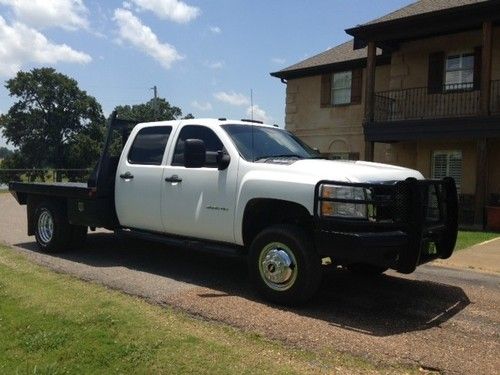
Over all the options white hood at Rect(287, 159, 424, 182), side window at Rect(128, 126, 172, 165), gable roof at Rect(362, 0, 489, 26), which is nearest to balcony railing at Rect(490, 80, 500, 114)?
gable roof at Rect(362, 0, 489, 26)

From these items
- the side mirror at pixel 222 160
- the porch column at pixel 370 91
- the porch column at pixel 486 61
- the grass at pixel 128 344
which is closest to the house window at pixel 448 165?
the porch column at pixel 370 91

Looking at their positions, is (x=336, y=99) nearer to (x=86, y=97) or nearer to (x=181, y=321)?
(x=181, y=321)

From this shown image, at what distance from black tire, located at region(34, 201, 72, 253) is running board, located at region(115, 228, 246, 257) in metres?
1.36

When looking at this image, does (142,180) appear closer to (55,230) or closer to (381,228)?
(55,230)

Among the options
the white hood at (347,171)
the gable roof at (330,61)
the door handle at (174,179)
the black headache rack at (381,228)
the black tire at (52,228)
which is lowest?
the black tire at (52,228)

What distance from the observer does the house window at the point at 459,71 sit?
655 inches

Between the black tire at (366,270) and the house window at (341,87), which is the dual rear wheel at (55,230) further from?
the house window at (341,87)

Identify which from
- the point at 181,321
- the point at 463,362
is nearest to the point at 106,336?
the point at 181,321

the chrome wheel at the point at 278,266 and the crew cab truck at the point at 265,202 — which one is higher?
the crew cab truck at the point at 265,202

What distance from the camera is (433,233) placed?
536 cm

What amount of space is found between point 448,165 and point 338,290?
12639 mm

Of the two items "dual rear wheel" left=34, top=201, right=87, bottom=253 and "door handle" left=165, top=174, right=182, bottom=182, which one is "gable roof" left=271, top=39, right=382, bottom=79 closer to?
"dual rear wheel" left=34, top=201, right=87, bottom=253

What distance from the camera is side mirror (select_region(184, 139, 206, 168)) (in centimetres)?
575

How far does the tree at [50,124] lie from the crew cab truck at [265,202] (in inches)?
2254
